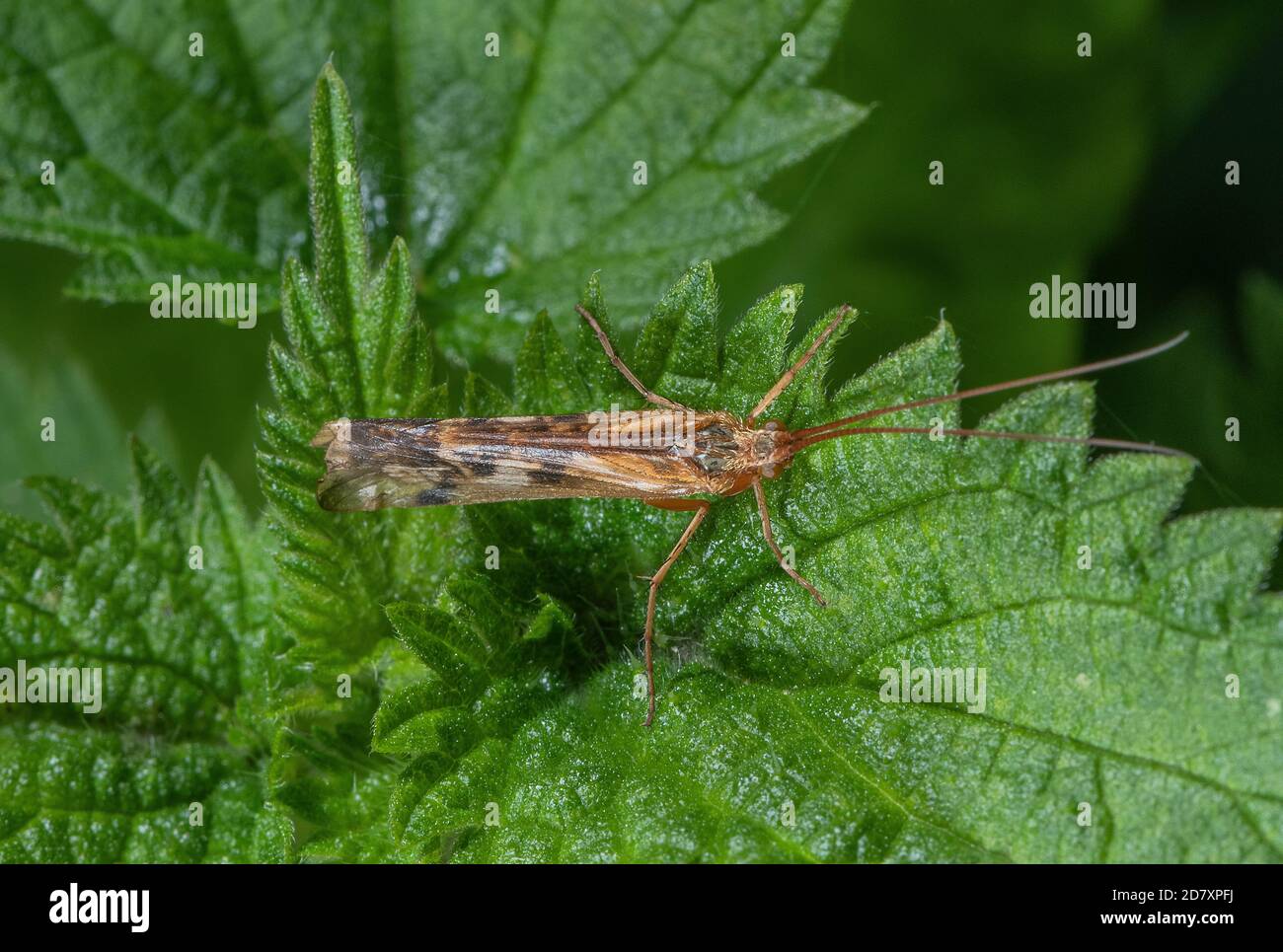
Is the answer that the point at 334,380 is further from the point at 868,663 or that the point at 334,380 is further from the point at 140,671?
the point at 868,663

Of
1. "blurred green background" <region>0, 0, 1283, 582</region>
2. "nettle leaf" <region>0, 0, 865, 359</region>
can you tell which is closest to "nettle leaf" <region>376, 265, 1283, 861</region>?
"nettle leaf" <region>0, 0, 865, 359</region>

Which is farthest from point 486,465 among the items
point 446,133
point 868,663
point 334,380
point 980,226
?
point 980,226

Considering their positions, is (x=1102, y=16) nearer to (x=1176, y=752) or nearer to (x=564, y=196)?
(x=564, y=196)

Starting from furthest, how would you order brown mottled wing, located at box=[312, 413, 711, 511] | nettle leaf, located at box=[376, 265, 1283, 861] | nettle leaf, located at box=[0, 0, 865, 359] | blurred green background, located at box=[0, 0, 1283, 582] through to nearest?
blurred green background, located at box=[0, 0, 1283, 582] → nettle leaf, located at box=[0, 0, 865, 359] → brown mottled wing, located at box=[312, 413, 711, 511] → nettle leaf, located at box=[376, 265, 1283, 861]

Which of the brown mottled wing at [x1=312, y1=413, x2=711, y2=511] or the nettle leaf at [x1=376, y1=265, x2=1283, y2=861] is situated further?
the brown mottled wing at [x1=312, y1=413, x2=711, y2=511]

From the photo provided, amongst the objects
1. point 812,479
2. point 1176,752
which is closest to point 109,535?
point 812,479

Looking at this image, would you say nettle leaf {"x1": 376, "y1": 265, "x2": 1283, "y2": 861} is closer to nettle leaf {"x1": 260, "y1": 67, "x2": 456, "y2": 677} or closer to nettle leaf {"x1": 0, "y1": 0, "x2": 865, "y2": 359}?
nettle leaf {"x1": 260, "y1": 67, "x2": 456, "y2": 677}

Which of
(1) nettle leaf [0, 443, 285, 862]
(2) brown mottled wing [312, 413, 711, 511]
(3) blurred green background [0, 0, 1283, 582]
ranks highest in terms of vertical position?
(3) blurred green background [0, 0, 1283, 582]
